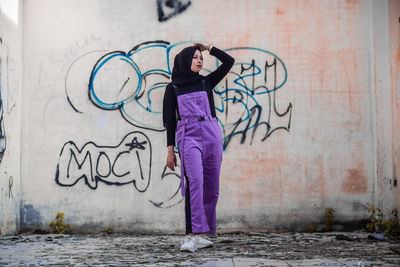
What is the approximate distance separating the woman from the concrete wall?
4.21ft

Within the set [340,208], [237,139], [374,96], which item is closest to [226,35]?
[237,139]

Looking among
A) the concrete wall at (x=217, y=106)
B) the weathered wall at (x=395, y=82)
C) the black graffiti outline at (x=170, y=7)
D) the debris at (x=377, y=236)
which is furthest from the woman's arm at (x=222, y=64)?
the debris at (x=377, y=236)

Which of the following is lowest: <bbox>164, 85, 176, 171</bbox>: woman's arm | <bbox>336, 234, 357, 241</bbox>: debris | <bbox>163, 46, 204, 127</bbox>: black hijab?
<bbox>336, 234, 357, 241</bbox>: debris

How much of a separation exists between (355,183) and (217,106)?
1745 millimetres

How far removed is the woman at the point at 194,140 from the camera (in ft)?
17.1

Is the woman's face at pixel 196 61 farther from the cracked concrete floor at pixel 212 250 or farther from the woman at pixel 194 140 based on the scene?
the cracked concrete floor at pixel 212 250

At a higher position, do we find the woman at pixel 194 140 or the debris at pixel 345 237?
the woman at pixel 194 140

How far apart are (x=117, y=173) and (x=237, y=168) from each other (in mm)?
1337

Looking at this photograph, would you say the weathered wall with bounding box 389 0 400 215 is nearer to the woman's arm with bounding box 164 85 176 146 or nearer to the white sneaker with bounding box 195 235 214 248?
the white sneaker with bounding box 195 235 214 248

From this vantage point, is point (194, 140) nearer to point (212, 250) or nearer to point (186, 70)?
point (186, 70)

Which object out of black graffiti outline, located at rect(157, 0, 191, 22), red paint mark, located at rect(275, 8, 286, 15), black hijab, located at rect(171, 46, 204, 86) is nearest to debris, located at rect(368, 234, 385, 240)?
black hijab, located at rect(171, 46, 204, 86)

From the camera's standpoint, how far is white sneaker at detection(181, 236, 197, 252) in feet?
17.0

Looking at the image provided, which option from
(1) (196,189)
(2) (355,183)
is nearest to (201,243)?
(1) (196,189)

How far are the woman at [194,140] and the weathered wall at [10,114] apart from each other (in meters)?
2.02
